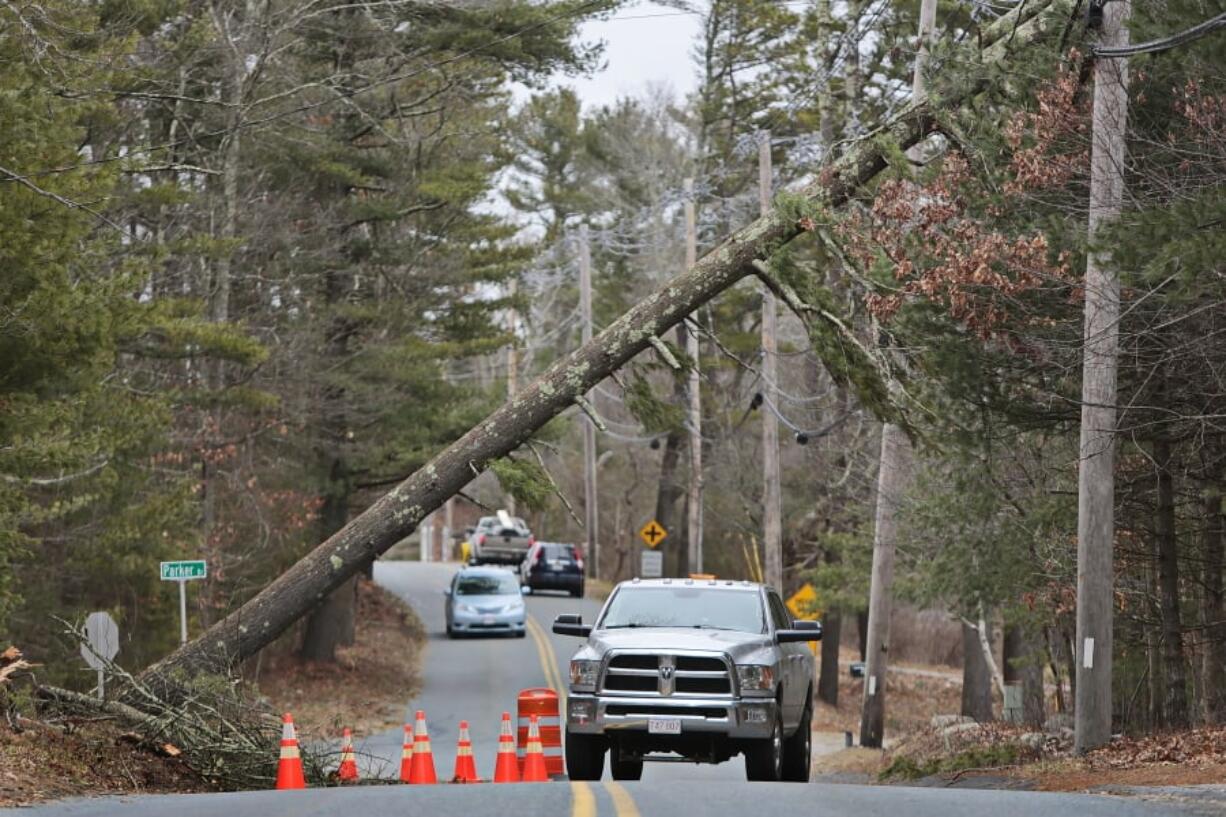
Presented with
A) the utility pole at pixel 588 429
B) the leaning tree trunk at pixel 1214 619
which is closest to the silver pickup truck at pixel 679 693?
the leaning tree trunk at pixel 1214 619

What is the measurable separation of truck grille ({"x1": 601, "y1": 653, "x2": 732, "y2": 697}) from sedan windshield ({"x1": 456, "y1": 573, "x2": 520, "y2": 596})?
29.9m

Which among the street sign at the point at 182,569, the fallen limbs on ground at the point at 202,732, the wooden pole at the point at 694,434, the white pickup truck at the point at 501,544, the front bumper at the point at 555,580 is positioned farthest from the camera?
the white pickup truck at the point at 501,544

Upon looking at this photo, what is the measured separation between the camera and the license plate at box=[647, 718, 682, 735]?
1368cm

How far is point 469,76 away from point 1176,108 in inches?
583

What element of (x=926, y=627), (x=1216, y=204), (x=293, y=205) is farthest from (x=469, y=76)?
(x=926, y=627)

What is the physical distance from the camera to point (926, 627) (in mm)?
54281

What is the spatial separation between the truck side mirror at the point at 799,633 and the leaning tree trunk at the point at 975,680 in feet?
60.0

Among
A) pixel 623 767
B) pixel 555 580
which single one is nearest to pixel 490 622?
pixel 555 580

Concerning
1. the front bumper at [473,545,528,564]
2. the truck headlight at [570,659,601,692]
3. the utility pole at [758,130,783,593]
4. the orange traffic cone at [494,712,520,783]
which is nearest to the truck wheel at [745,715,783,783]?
the truck headlight at [570,659,601,692]

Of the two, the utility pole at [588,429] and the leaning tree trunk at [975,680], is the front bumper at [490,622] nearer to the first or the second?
the utility pole at [588,429]

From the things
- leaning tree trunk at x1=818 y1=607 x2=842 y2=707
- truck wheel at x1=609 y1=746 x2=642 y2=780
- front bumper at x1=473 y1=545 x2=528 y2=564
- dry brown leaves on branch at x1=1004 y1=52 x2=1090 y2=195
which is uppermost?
dry brown leaves on branch at x1=1004 y1=52 x2=1090 y2=195

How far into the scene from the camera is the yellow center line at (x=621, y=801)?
9547 millimetres

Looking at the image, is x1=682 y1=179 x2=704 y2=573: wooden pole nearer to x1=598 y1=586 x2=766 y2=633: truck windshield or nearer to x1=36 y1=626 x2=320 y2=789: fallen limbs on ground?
x1=598 y1=586 x2=766 y2=633: truck windshield

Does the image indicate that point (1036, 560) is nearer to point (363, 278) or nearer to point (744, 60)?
point (363, 278)
